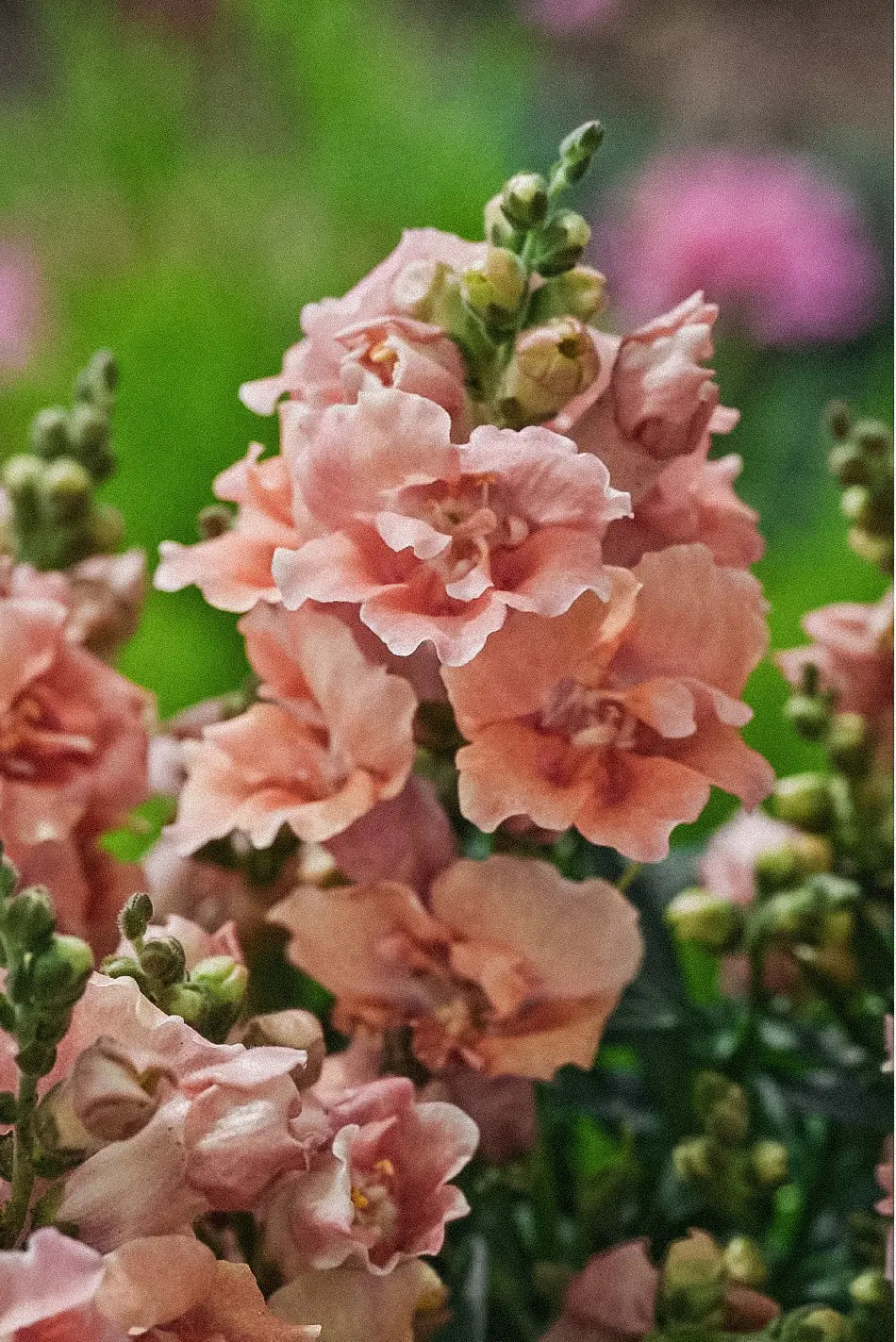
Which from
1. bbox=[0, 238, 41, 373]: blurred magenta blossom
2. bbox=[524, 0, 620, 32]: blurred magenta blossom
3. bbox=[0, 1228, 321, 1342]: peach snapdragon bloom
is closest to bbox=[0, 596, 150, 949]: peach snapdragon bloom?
bbox=[0, 1228, 321, 1342]: peach snapdragon bloom

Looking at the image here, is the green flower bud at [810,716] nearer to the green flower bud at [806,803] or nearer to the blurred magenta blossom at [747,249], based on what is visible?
the green flower bud at [806,803]

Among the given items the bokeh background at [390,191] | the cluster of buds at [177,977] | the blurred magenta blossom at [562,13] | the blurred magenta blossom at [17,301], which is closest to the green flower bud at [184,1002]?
the cluster of buds at [177,977]

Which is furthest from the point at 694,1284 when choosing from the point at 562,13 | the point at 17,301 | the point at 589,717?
the point at 562,13

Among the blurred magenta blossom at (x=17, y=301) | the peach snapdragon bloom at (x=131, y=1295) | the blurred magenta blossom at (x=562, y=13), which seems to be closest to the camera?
the peach snapdragon bloom at (x=131, y=1295)

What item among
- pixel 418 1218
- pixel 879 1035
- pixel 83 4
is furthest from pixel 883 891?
pixel 83 4

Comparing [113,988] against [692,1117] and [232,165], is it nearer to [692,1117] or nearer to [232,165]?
[692,1117]

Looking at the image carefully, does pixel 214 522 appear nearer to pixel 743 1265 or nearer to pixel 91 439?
pixel 91 439
